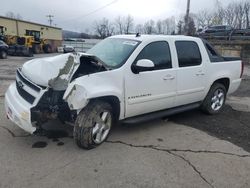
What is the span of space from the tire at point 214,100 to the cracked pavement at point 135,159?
857 millimetres

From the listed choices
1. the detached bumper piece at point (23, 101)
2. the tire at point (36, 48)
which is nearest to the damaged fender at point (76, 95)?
the detached bumper piece at point (23, 101)

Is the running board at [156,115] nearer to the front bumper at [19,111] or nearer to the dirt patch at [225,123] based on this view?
the dirt patch at [225,123]

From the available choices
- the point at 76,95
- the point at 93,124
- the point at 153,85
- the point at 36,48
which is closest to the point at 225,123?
the point at 153,85

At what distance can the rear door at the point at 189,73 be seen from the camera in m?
5.02

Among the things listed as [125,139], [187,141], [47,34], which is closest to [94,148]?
[125,139]

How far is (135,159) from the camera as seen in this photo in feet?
12.1

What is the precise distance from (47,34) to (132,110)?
4676 cm

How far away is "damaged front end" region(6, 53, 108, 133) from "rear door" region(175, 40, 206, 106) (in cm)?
181

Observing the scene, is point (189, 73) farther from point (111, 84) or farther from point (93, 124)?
point (93, 124)

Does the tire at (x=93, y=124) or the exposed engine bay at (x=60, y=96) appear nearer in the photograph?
the exposed engine bay at (x=60, y=96)

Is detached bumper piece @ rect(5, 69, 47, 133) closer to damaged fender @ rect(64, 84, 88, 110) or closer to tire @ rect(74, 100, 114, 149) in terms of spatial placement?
damaged fender @ rect(64, 84, 88, 110)

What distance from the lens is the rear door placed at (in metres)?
5.02

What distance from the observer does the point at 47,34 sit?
155 ft

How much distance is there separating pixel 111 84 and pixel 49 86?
948 millimetres
